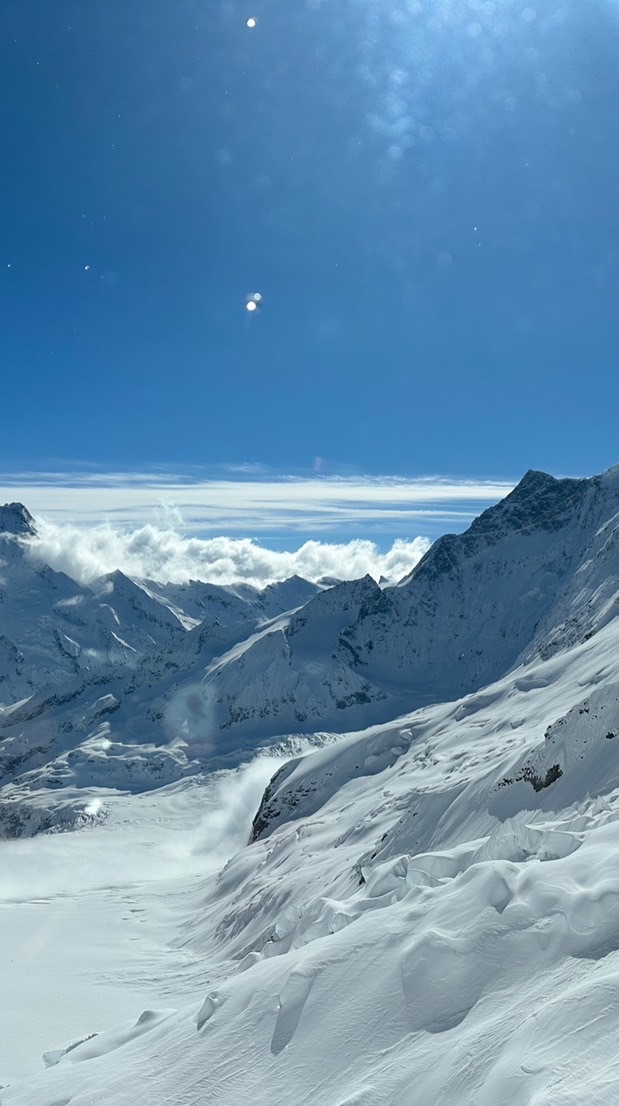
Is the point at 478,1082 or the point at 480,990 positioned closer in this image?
the point at 478,1082

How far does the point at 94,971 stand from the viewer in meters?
37.8

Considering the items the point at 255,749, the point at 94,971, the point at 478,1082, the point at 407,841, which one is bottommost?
the point at 255,749

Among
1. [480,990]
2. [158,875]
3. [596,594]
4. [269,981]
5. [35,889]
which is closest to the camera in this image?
[480,990]

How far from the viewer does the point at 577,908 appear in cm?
839

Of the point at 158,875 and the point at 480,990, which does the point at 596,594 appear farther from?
the point at 480,990

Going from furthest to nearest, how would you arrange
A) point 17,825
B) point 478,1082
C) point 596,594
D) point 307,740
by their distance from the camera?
point 307,740, point 17,825, point 596,594, point 478,1082

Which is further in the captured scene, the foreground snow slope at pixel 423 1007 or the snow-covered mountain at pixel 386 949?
the snow-covered mountain at pixel 386 949

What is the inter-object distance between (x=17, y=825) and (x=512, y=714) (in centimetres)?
14233

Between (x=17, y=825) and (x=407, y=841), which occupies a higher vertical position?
(x=407, y=841)

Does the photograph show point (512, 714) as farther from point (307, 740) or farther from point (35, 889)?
point (307, 740)

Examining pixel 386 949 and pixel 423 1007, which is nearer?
pixel 423 1007

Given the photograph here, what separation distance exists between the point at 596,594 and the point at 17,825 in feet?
437

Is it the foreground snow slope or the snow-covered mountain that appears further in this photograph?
the snow-covered mountain

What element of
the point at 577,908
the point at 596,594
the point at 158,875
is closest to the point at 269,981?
the point at 577,908
